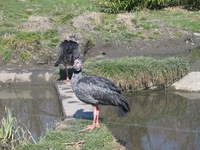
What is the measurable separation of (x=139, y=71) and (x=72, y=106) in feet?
9.49

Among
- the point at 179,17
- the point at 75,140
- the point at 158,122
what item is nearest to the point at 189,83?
the point at 158,122

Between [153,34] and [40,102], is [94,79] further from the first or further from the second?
[153,34]

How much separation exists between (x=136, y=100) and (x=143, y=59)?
1.59m

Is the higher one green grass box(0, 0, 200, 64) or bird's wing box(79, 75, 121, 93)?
bird's wing box(79, 75, 121, 93)

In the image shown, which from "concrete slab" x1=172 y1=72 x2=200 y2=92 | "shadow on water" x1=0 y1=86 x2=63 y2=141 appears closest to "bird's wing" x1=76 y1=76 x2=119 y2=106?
"shadow on water" x1=0 y1=86 x2=63 y2=141

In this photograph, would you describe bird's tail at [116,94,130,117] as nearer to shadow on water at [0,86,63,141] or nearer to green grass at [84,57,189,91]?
shadow on water at [0,86,63,141]

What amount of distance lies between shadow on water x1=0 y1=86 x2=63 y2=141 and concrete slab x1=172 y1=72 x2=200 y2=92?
10.6ft

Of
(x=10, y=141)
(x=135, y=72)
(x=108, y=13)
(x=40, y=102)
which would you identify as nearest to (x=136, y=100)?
(x=135, y=72)

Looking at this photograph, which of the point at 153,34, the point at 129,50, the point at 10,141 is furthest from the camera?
the point at 153,34

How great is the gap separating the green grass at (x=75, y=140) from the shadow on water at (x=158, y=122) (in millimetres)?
837

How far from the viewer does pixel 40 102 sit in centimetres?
1161

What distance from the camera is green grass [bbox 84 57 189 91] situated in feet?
39.8

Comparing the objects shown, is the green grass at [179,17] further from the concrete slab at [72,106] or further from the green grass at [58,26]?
the concrete slab at [72,106]

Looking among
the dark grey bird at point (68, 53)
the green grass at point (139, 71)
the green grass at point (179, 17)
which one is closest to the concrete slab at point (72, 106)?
the dark grey bird at point (68, 53)
